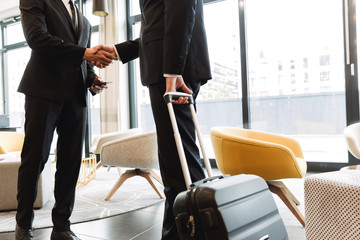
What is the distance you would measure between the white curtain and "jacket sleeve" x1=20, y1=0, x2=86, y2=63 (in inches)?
145

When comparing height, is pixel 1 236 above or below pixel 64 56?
below

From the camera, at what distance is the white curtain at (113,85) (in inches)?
206

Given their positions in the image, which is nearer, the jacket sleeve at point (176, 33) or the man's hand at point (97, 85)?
the jacket sleeve at point (176, 33)

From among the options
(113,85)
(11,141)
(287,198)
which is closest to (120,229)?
(287,198)

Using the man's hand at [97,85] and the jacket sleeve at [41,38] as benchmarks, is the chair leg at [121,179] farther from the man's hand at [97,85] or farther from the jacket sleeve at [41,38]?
the jacket sleeve at [41,38]

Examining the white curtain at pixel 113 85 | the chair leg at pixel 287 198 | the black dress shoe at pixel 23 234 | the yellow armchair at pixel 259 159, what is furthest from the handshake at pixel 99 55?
the white curtain at pixel 113 85

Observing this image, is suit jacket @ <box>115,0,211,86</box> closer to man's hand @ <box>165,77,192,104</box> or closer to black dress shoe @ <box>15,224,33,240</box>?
man's hand @ <box>165,77,192,104</box>

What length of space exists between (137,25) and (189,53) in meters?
4.50

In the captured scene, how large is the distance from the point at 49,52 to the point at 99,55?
0.83 ft

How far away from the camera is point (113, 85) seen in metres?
5.28

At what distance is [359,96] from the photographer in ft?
11.6

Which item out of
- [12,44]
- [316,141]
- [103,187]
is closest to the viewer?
[103,187]

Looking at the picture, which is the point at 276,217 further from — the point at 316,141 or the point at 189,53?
the point at 316,141

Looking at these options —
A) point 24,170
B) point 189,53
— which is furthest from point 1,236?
point 189,53
